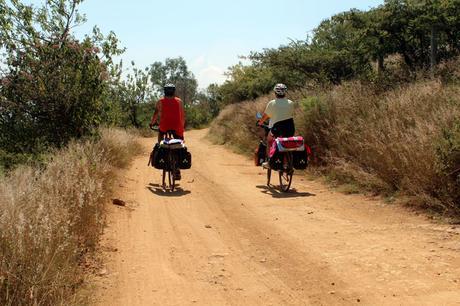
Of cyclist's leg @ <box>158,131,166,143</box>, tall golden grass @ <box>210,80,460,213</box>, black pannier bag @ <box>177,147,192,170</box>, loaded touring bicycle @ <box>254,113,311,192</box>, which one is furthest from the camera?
cyclist's leg @ <box>158,131,166,143</box>

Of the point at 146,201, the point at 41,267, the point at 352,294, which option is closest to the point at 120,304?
the point at 41,267

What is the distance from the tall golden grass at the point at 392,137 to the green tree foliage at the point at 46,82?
6.42m

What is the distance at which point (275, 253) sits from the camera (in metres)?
6.23

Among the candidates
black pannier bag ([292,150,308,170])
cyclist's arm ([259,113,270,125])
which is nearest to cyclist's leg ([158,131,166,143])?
cyclist's arm ([259,113,270,125])

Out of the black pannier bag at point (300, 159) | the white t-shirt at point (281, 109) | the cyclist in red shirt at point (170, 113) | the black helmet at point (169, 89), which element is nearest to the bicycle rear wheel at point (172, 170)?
the cyclist in red shirt at point (170, 113)

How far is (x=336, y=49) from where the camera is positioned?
20.2 meters

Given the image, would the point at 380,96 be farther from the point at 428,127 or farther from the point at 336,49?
the point at 336,49

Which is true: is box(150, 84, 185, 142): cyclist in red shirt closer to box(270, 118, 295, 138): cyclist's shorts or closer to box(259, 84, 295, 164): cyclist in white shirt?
box(259, 84, 295, 164): cyclist in white shirt

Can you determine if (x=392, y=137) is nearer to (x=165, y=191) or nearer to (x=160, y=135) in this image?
(x=165, y=191)

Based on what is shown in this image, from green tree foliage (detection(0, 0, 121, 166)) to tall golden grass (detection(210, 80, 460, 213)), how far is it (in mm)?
6425

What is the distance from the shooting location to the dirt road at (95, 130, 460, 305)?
191 inches

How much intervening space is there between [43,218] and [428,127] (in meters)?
6.67

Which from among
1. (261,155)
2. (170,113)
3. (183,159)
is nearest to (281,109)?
(261,155)

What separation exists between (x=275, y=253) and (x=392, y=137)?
14.7ft
